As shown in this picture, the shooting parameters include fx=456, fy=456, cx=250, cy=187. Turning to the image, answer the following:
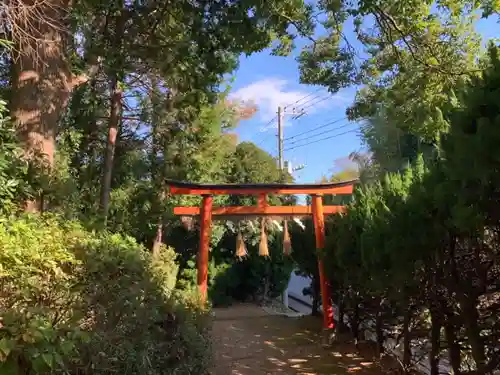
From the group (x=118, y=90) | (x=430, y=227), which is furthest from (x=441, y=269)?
(x=118, y=90)

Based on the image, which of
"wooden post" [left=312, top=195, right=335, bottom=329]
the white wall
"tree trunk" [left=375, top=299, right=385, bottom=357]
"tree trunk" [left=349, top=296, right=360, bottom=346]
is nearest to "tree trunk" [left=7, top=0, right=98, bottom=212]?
"tree trunk" [left=375, top=299, right=385, bottom=357]

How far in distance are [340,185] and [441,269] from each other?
5.16 m

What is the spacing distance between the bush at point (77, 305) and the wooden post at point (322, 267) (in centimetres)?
537

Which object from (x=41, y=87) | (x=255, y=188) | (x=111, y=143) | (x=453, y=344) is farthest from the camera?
(x=255, y=188)

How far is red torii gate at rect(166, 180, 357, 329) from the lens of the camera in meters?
8.79

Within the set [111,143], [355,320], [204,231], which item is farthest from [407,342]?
[111,143]

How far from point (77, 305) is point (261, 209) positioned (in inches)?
265

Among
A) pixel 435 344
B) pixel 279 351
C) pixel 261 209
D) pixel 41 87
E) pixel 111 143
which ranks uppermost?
pixel 111 143

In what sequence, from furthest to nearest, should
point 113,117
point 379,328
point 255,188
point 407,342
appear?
1. point 255,188
2. point 113,117
3. point 379,328
4. point 407,342

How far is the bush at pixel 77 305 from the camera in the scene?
209 centimetres

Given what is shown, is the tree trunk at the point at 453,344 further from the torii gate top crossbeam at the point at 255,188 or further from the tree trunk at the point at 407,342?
the torii gate top crossbeam at the point at 255,188

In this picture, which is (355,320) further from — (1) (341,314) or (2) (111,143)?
(2) (111,143)

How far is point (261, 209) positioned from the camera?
940 centimetres

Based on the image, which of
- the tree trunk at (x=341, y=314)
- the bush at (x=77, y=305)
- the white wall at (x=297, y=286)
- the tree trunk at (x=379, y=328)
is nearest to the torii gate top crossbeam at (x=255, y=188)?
the tree trunk at (x=341, y=314)
